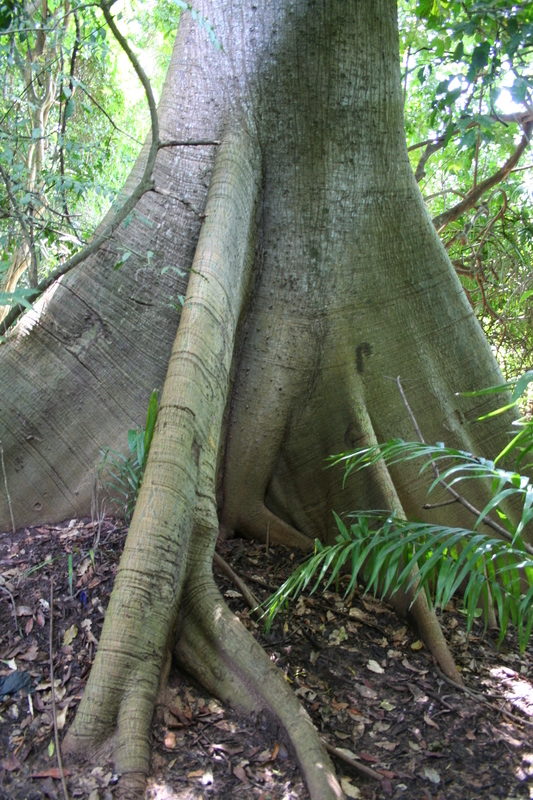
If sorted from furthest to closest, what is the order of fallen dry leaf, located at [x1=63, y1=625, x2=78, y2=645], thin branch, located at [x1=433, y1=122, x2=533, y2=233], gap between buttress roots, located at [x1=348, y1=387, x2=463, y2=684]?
thin branch, located at [x1=433, y1=122, x2=533, y2=233]
gap between buttress roots, located at [x1=348, y1=387, x2=463, y2=684]
fallen dry leaf, located at [x1=63, y1=625, x2=78, y2=645]

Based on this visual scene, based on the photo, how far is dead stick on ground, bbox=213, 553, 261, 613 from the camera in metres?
2.70

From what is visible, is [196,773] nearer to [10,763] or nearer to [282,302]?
[10,763]

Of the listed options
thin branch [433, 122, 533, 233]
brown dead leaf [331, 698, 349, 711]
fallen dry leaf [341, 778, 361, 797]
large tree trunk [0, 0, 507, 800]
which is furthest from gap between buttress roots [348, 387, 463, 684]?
thin branch [433, 122, 533, 233]

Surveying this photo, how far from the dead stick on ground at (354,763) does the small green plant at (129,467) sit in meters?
1.16

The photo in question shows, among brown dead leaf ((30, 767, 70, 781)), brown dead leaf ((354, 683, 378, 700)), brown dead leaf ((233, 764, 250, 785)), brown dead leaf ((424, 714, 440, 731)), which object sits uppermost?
brown dead leaf ((354, 683, 378, 700))

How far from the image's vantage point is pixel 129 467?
261 centimetres

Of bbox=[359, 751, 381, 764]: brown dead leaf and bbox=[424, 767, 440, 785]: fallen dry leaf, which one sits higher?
bbox=[424, 767, 440, 785]: fallen dry leaf

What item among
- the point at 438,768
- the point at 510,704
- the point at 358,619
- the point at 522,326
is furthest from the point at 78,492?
the point at 522,326

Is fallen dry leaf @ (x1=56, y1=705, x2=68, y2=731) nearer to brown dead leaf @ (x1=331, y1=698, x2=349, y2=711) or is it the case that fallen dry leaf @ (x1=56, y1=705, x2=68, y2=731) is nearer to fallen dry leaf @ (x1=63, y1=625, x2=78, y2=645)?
fallen dry leaf @ (x1=63, y1=625, x2=78, y2=645)

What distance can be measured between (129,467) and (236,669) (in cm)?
92

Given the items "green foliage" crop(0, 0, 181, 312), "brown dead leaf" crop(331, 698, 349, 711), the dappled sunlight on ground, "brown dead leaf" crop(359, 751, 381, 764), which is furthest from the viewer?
"green foliage" crop(0, 0, 181, 312)

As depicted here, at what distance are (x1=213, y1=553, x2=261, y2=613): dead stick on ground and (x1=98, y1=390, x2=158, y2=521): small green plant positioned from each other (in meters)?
0.46

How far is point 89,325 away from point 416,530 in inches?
71.9

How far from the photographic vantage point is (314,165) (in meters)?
3.13
